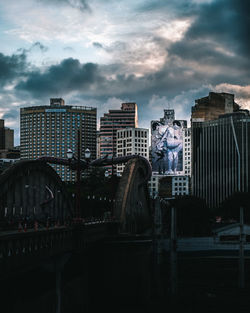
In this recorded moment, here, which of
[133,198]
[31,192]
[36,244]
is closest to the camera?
[36,244]

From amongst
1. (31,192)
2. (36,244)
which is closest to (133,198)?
(31,192)

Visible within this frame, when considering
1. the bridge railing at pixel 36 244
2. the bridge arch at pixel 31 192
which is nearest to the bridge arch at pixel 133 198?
the bridge arch at pixel 31 192

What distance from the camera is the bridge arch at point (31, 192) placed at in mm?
78000

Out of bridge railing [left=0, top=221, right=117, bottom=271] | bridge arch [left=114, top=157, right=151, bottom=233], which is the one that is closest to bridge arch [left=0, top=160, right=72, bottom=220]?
bridge arch [left=114, top=157, right=151, bottom=233]

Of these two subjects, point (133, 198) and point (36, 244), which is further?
point (133, 198)

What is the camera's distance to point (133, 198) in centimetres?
9500

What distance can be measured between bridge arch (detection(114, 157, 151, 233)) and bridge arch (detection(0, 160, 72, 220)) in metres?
10.9

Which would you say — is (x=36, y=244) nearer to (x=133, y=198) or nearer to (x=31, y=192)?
(x=31, y=192)

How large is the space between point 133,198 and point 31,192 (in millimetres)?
17792

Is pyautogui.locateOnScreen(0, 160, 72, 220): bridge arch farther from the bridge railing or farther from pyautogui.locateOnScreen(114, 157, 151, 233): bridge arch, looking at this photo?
the bridge railing

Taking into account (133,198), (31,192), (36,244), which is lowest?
(36,244)

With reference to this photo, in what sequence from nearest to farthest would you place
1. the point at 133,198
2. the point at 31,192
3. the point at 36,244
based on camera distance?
the point at 36,244 → the point at 31,192 → the point at 133,198

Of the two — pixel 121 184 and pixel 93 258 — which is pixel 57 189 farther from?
pixel 93 258

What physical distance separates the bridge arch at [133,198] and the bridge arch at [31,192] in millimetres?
10899
